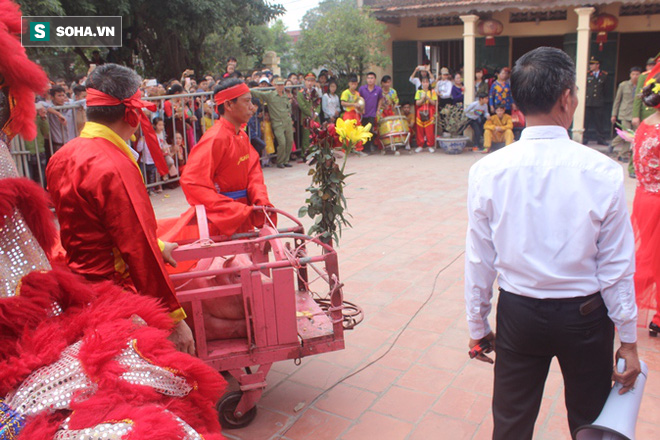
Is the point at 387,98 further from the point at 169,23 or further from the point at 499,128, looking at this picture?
the point at 169,23

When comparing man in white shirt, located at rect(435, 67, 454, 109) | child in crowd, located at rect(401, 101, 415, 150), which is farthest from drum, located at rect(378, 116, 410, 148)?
man in white shirt, located at rect(435, 67, 454, 109)

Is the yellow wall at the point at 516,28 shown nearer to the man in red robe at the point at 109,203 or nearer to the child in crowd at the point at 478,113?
the child in crowd at the point at 478,113

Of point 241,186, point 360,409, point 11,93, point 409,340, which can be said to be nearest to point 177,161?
point 241,186

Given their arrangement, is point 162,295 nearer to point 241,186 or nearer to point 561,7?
point 241,186

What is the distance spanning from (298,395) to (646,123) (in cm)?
288

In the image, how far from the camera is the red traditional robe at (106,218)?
2311mm

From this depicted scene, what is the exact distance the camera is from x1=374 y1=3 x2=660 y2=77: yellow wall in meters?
12.9

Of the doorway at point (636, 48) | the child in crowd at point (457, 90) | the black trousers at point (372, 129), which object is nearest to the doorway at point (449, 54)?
the child in crowd at point (457, 90)

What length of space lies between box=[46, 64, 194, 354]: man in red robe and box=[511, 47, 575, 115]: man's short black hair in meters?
1.50

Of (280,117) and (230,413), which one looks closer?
(230,413)

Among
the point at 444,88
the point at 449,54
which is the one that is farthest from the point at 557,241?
the point at 449,54

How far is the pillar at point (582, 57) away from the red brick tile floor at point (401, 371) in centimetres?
703

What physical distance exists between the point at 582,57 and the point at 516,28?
2.29m

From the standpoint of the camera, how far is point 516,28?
14102mm
